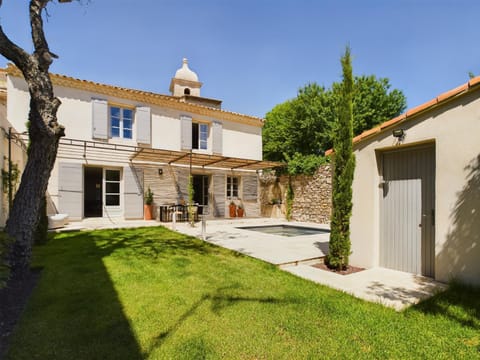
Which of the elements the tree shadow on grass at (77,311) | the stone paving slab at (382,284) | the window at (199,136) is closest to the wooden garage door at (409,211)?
the stone paving slab at (382,284)

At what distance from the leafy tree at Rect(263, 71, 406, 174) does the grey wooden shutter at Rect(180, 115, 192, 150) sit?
24.2 ft

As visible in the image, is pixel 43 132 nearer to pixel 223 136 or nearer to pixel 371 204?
pixel 371 204

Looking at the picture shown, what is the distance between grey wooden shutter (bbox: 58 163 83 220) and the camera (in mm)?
10364

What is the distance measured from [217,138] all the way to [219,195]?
10.5 ft

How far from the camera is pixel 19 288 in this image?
359 cm

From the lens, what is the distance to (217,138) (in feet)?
47.2

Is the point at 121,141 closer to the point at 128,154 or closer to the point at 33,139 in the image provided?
the point at 128,154

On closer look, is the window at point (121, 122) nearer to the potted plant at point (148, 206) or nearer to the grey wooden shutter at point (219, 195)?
the potted plant at point (148, 206)

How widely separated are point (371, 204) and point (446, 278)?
1518 mm

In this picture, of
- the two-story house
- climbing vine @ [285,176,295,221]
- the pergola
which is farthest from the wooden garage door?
climbing vine @ [285,176,295,221]

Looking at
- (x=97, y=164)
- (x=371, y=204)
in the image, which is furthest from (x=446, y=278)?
(x=97, y=164)

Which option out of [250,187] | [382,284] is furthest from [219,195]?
[382,284]

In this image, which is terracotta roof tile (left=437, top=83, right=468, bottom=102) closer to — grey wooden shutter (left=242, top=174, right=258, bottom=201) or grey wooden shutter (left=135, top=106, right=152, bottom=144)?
grey wooden shutter (left=135, top=106, right=152, bottom=144)

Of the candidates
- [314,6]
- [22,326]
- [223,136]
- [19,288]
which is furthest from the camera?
[223,136]
